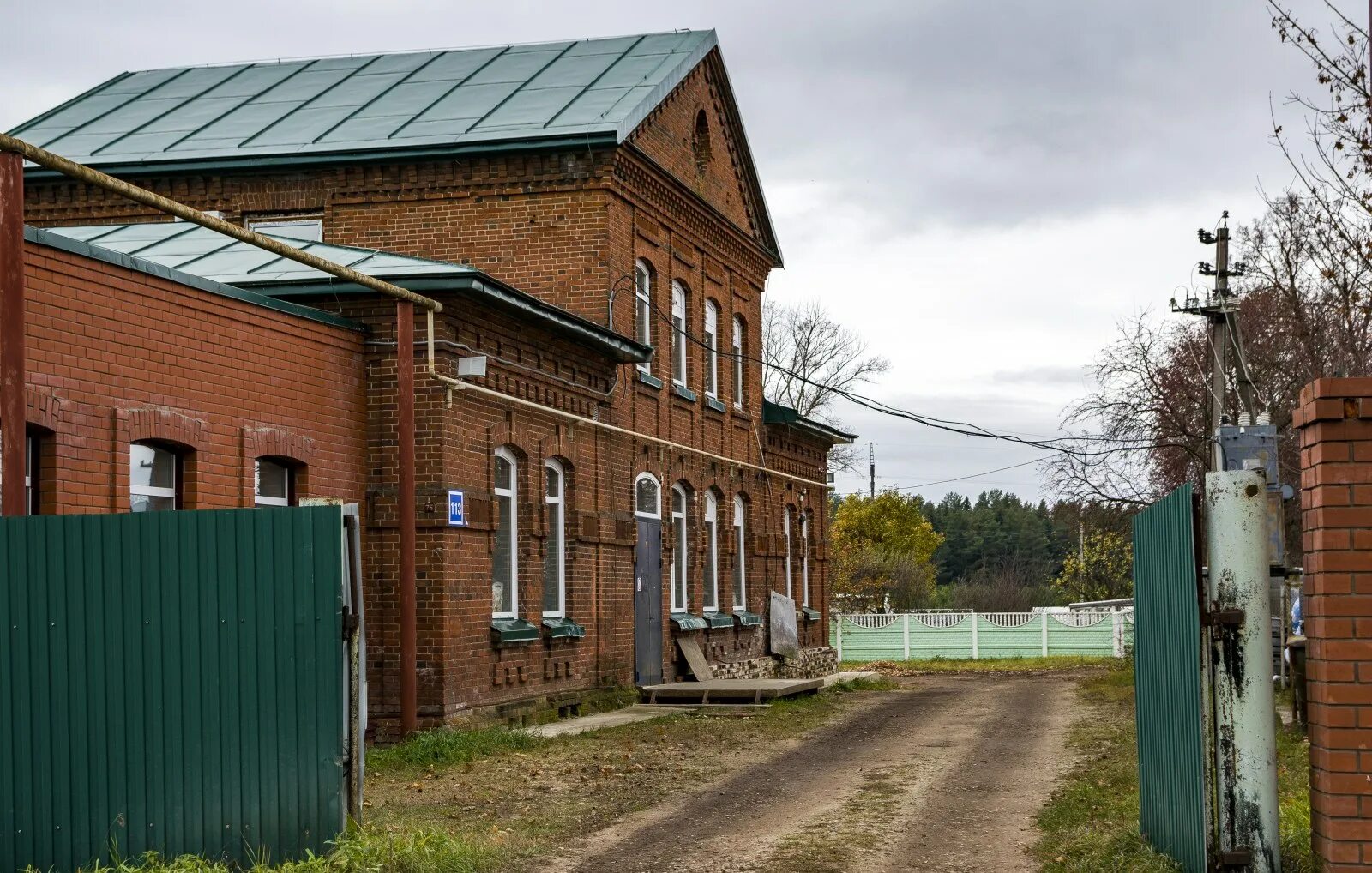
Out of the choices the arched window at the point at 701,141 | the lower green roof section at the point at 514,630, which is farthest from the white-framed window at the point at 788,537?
the lower green roof section at the point at 514,630

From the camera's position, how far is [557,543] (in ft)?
63.5

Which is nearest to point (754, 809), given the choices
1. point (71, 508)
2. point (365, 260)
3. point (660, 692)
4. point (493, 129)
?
point (71, 508)

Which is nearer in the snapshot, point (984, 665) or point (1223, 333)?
point (1223, 333)

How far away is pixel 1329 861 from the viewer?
614cm

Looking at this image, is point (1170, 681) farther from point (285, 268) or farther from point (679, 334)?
point (679, 334)

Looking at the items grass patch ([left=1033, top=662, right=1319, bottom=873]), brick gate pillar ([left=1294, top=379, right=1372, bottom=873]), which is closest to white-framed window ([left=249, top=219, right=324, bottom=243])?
grass patch ([left=1033, top=662, right=1319, bottom=873])

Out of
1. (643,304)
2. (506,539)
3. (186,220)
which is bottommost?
(506,539)

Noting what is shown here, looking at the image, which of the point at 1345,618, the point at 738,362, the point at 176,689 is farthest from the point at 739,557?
the point at 1345,618

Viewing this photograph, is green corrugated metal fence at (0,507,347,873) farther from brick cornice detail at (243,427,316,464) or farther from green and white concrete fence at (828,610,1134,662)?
green and white concrete fence at (828,610,1134,662)

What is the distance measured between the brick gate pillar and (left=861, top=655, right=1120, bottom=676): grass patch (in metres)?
29.0

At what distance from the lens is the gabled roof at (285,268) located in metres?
15.4

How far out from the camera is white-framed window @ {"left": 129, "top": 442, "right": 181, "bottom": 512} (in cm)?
1274

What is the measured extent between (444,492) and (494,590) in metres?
2.22

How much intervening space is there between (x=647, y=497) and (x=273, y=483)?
8.46m
